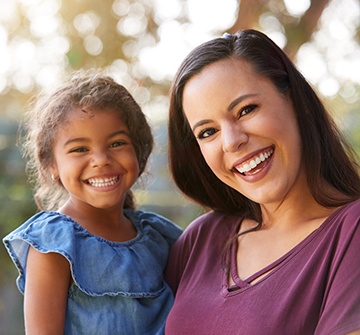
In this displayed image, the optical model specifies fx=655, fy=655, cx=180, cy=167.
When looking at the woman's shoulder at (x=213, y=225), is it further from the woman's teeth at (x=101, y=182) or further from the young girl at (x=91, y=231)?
the woman's teeth at (x=101, y=182)

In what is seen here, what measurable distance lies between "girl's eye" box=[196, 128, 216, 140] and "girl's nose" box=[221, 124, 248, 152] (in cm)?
7

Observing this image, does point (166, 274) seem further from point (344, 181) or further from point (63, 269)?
point (344, 181)

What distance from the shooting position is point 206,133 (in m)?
2.06

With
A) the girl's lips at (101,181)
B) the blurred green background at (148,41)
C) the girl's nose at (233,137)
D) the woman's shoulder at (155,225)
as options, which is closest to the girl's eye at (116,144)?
the girl's lips at (101,181)

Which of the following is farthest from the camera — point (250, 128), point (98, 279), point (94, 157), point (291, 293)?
point (94, 157)

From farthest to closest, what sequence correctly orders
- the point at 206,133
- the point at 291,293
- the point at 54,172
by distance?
the point at 54,172, the point at 206,133, the point at 291,293

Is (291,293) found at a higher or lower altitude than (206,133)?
lower

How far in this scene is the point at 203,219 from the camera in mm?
2418

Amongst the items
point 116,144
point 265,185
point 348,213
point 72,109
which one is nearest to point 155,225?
point 116,144

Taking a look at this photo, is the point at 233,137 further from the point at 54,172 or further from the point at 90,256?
the point at 54,172

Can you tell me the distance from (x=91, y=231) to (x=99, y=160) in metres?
0.26

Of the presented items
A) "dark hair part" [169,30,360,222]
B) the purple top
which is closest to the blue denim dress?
the purple top

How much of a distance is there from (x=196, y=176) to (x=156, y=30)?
231 centimetres

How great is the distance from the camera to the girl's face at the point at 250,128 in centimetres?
196
